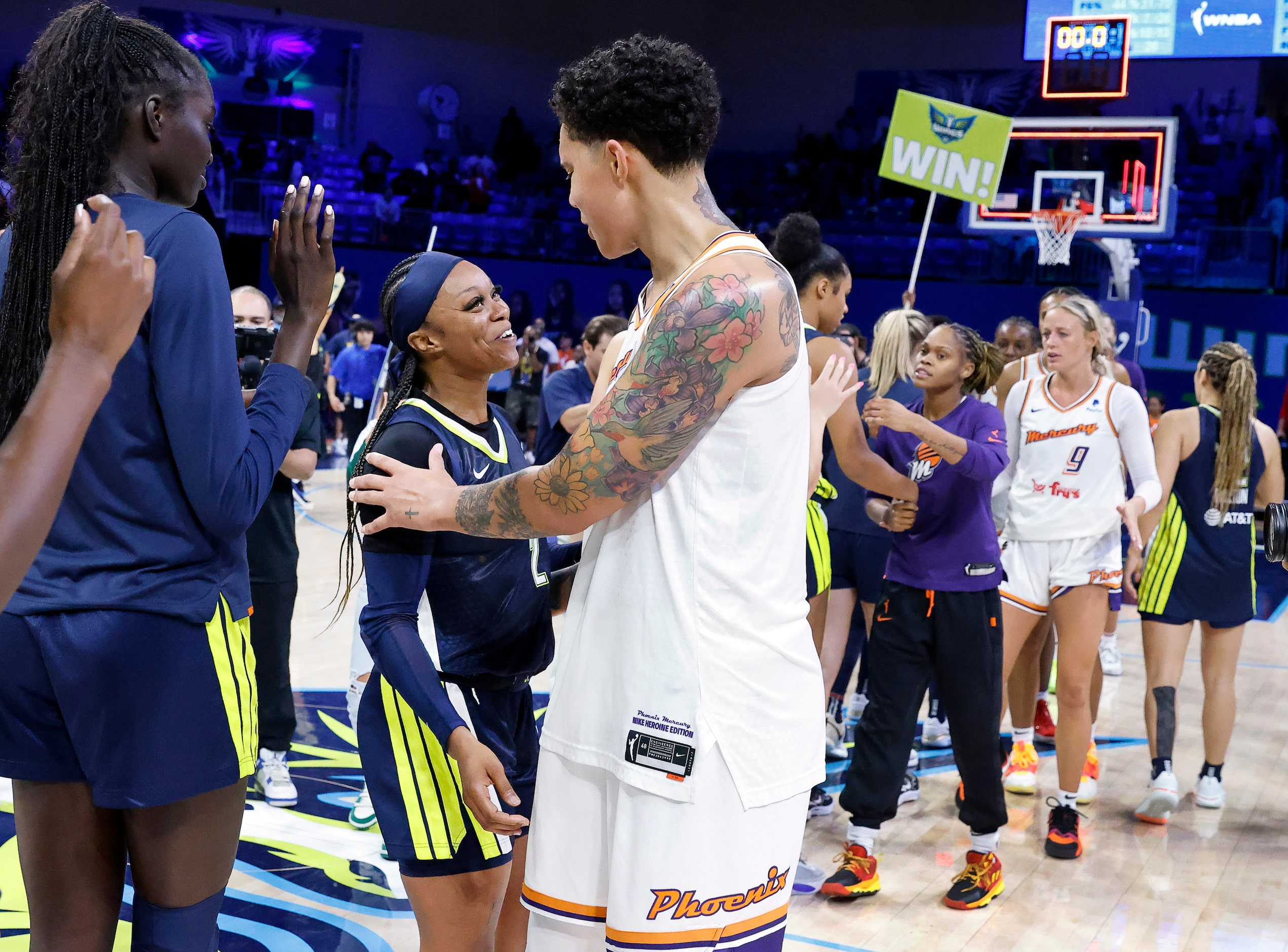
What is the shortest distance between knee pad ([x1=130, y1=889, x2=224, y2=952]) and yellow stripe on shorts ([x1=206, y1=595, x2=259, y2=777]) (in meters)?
0.22

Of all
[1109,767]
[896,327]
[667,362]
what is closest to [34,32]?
[896,327]

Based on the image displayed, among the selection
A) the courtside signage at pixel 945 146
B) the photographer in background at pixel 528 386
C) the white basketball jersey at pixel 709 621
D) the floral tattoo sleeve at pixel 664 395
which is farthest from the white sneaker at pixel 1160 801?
the photographer in background at pixel 528 386

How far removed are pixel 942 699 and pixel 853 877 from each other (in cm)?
64

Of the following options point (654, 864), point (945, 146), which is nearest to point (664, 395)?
point (654, 864)

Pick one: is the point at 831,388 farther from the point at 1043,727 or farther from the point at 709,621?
the point at 1043,727

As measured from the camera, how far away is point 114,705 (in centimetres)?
173

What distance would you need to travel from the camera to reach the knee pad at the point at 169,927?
5.93ft

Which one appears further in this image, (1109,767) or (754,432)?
(1109,767)

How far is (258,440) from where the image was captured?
184 centimetres

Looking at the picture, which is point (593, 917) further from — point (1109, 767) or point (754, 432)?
point (1109, 767)

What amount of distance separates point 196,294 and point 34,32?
19.5 meters

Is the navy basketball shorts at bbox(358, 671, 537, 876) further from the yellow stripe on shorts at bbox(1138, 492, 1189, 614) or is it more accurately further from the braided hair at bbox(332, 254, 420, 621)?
the yellow stripe on shorts at bbox(1138, 492, 1189, 614)

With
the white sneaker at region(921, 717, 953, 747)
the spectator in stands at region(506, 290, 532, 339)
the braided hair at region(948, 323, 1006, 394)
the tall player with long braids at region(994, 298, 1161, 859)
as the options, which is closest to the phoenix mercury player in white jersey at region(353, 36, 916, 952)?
the braided hair at region(948, 323, 1006, 394)

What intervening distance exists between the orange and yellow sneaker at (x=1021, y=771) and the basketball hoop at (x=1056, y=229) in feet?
Result: 25.8
